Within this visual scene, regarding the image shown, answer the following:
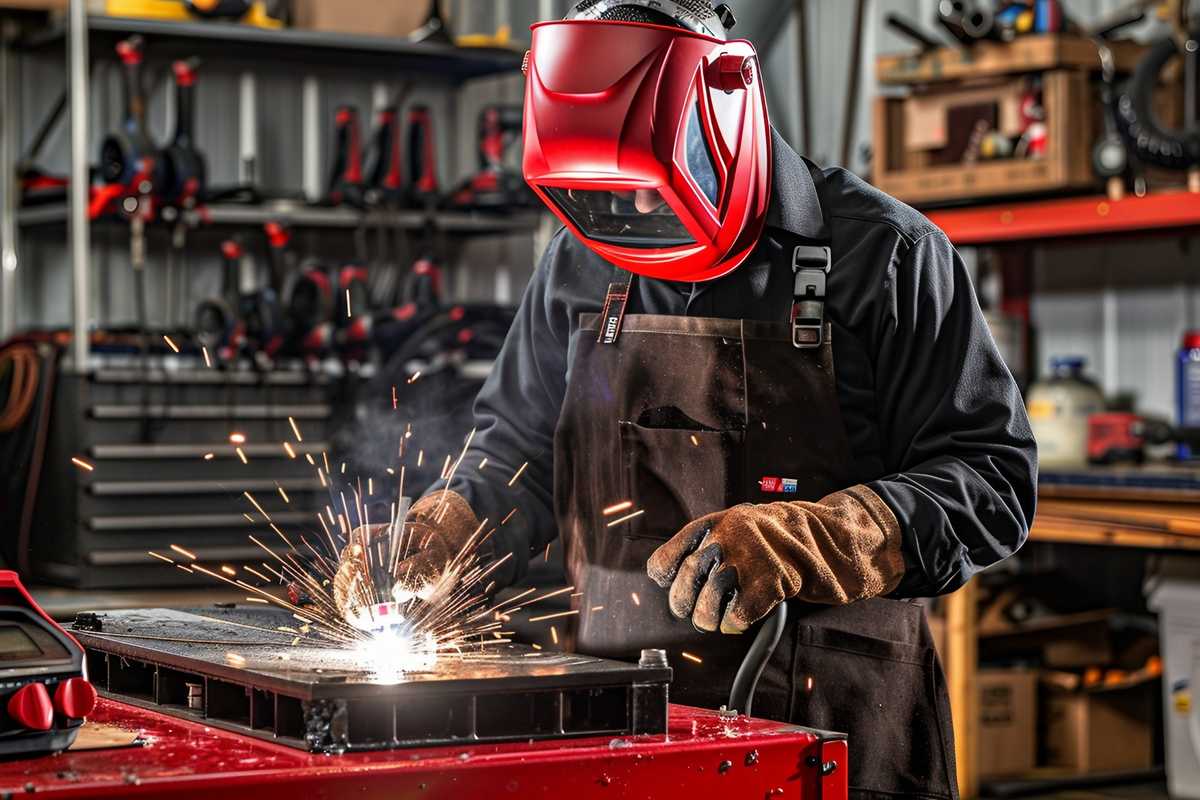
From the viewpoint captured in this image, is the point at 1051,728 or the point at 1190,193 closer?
the point at 1190,193

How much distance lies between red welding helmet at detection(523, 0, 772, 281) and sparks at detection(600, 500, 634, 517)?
0.93ft

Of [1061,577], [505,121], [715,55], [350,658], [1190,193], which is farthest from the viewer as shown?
[505,121]

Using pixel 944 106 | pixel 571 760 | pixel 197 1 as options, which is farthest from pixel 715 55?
pixel 197 1

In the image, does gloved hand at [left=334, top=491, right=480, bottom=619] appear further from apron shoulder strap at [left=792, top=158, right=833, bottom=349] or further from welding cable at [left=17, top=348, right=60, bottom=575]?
welding cable at [left=17, top=348, right=60, bottom=575]

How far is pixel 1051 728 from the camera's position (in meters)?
4.72

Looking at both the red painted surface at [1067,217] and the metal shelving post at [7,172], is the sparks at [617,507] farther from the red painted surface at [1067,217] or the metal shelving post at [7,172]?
the metal shelving post at [7,172]

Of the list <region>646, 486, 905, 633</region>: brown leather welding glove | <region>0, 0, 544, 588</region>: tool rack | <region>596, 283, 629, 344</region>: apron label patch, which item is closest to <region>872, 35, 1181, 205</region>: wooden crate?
<region>0, 0, 544, 588</region>: tool rack

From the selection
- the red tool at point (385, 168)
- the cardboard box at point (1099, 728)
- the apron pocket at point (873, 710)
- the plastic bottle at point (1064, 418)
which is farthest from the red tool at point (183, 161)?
the apron pocket at point (873, 710)

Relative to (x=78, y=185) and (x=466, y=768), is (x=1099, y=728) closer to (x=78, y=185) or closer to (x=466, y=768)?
(x=78, y=185)

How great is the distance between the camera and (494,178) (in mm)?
5621

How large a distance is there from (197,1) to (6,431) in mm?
1411

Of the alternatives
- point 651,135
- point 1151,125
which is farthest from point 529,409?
point 1151,125

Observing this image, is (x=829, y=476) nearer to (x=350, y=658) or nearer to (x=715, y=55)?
(x=715, y=55)

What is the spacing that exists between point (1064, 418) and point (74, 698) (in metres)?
3.67
